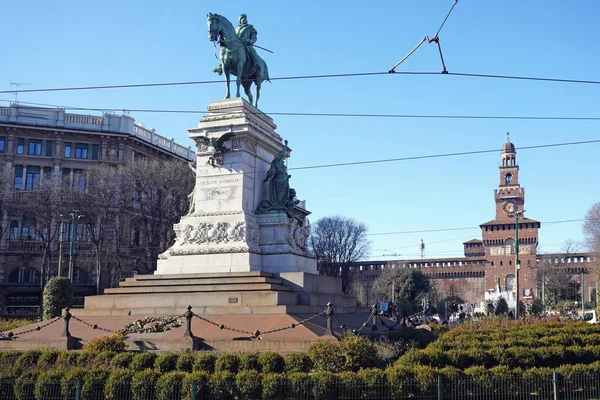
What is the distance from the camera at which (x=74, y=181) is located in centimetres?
6719

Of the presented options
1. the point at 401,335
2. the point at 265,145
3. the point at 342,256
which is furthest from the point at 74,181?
the point at 401,335

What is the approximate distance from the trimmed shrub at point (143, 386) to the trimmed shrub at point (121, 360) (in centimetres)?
210

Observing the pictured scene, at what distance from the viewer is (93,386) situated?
1519 centimetres

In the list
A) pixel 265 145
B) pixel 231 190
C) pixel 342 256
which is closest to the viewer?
pixel 231 190

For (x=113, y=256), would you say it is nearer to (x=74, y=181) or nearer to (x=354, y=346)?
(x=74, y=181)

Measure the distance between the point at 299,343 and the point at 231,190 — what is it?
9120 millimetres

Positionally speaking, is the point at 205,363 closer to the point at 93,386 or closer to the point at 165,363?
the point at 165,363

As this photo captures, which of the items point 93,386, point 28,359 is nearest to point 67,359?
point 28,359

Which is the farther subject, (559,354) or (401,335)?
(401,335)

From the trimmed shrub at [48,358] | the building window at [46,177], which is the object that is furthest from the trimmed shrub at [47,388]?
the building window at [46,177]

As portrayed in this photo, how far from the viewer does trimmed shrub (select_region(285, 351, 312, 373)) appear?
53.3ft

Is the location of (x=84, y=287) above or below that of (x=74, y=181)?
below

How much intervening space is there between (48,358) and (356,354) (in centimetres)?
821

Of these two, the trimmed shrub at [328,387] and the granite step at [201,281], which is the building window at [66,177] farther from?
the trimmed shrub at [328,387]
